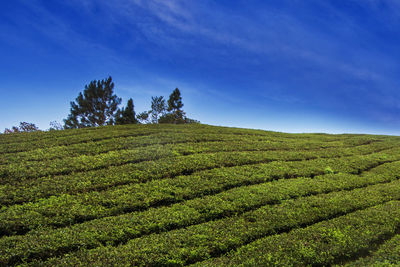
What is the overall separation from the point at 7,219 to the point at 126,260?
572 centimetres

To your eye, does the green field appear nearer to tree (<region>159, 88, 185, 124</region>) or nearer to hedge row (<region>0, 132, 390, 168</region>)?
hedge row (<region>0, 132, 390, 168</region>)

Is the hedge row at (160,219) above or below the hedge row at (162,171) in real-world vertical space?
below

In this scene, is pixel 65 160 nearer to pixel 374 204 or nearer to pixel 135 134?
pixel 135 134

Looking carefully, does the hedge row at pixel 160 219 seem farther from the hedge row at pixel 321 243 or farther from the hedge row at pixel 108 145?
the hedge row at pixel 108 145

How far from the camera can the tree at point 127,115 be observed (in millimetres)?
55062

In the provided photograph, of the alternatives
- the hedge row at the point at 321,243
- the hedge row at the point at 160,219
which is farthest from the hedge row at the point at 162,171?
the hedge row at the point at 321,243

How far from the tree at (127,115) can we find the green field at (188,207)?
121 feet

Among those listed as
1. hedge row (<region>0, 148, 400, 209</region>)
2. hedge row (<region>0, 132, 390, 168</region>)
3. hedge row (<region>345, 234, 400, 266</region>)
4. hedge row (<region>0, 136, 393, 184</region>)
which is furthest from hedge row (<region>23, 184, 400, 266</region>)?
hedge row (<region>0, 132, 390, 168</region>)

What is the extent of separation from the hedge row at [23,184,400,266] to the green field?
42mm

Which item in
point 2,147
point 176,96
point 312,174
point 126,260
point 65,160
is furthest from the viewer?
point 176,96

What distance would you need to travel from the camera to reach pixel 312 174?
51.3 ft

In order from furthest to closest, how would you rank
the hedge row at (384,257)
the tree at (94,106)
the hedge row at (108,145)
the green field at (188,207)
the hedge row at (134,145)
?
the tree at (94,106)
the hedge row at (134,145)
the hedge row at (108,145)
the green field at (188,207)
the hedge row at (384,257)

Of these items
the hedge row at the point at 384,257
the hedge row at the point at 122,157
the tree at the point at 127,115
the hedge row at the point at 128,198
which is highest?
the tree at the point at 127,115

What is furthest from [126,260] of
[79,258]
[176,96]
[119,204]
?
[176,96]
